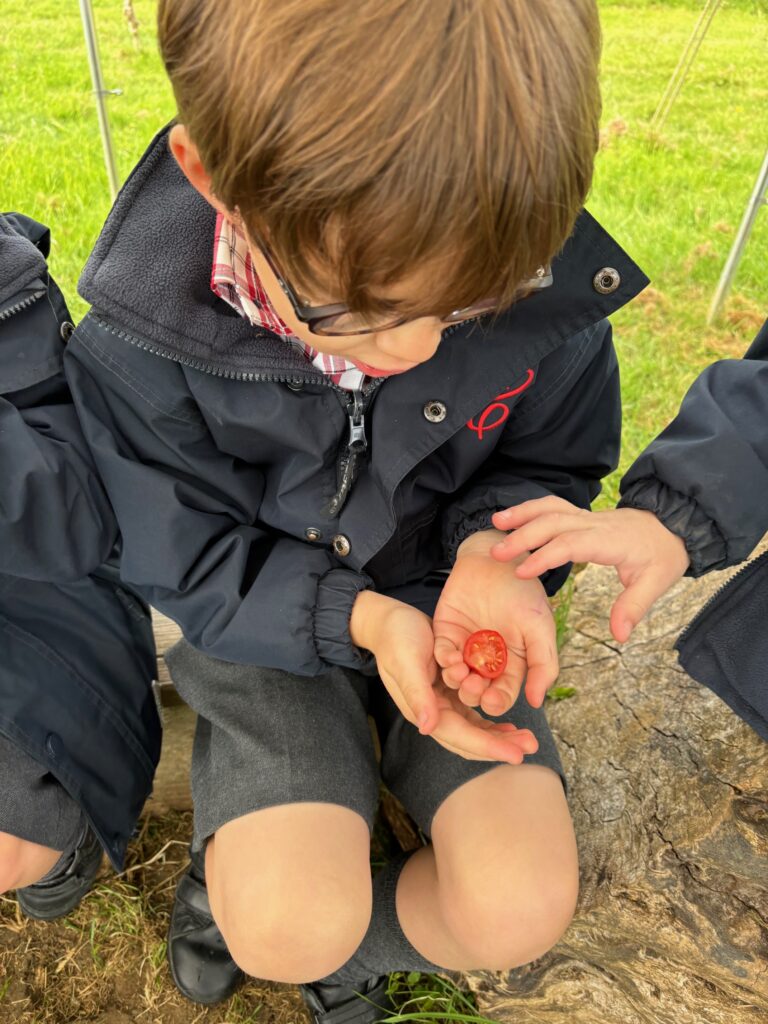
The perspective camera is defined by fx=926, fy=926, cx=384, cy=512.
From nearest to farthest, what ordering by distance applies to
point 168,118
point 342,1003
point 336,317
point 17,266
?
1. point 336,317
2. point 17,266
3. point 342,1003
4. point 168,118

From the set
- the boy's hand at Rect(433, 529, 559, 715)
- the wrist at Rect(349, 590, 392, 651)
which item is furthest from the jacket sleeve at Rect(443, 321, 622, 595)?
the wrist at Rect(349, 590, 392, 651)

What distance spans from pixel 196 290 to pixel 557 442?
70 centimetres

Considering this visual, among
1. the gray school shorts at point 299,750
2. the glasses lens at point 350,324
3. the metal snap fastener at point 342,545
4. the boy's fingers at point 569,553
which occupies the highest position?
the glasses lens at point 350,324

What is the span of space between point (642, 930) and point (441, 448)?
94 cm

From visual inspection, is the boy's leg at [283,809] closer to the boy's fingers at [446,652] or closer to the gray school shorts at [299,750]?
the gray school shorts at [299,750]

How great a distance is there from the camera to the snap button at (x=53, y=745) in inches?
61.0

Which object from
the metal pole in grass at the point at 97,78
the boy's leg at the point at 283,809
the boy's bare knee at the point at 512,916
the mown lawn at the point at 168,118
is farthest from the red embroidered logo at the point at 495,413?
the metal pole in grass at the point at 97,78

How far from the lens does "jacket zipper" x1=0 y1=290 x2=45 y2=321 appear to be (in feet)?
4.53

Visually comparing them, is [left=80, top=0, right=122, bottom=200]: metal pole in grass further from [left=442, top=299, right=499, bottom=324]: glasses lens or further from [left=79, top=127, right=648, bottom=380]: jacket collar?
[left=442, top=299, right=499, bottom=324]: glasses lens

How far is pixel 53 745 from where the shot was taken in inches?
61.3

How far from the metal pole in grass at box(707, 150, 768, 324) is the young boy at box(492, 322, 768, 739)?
210 centimetres

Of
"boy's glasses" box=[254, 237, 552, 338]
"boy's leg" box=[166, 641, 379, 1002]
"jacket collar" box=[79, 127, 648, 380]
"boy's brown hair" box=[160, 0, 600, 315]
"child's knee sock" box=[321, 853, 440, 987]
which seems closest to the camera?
"boy's brown hair" box=[160, 0, 600, 315]

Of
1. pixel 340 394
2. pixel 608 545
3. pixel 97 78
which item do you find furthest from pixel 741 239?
pixel 340 394

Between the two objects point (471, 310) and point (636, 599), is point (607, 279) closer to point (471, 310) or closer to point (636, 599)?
point (471, 310)
